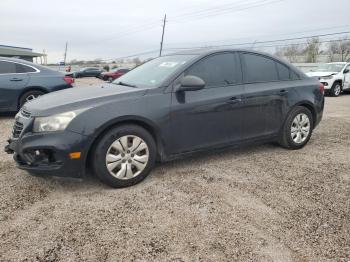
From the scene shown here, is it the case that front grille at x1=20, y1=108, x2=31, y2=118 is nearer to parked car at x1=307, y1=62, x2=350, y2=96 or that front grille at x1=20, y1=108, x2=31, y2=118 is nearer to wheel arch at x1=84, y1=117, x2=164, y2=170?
wheel arch at x1=84, y1=117, x2=164, y2=170

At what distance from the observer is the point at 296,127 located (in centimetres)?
483

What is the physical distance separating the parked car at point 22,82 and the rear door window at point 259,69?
192 inches

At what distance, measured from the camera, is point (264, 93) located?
4.35 m

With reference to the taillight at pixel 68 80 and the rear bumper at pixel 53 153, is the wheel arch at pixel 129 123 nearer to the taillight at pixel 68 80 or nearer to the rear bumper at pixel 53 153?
the rear bumper at pixel 53 153

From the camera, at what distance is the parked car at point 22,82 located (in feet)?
22.8

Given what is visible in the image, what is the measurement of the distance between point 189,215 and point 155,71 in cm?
203

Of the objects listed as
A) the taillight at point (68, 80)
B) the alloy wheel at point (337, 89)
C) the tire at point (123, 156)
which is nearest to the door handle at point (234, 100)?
the tire at point (123, 156)

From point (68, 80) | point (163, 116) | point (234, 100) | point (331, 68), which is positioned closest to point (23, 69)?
point (68, 80)

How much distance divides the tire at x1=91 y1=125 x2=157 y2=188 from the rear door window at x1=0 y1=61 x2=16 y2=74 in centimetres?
508

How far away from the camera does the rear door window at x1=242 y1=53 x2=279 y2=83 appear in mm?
4340

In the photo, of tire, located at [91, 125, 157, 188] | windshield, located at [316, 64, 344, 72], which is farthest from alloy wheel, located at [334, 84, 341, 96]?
Result: tire, located at [91, 125, 157, 188]

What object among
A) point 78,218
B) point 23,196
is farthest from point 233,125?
point 23,196

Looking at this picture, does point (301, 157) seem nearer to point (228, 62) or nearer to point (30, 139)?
point (228, 62)

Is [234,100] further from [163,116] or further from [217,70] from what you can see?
[163,116]
